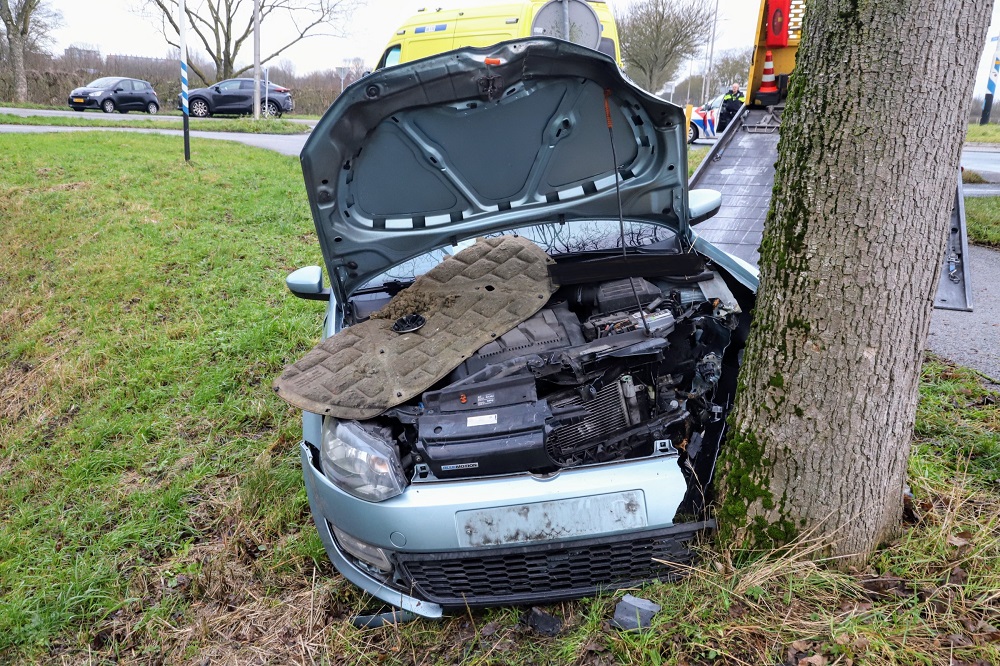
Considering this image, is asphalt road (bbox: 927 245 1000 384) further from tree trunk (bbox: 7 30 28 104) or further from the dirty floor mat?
tree trunk (bbox: 7 30 28 104)

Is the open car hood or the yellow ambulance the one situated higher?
the yellow ambulance

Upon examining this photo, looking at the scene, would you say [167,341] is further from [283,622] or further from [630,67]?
[630,67]

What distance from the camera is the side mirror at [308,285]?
3.45 meters

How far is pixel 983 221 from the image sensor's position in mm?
7152

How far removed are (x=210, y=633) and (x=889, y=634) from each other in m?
2.41

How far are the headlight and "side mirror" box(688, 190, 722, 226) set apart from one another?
2.14 m

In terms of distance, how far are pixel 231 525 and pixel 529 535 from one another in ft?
5.93

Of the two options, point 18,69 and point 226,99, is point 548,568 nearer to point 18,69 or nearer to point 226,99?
point 226,99

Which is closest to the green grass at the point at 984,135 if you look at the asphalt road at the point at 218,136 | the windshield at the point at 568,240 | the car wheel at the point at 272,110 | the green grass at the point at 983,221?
the green grass at the point at 983,221

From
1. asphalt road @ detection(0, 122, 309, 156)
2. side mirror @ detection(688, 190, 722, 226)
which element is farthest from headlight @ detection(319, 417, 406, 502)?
asphalt road @ detection(0, 122, 309, 156)

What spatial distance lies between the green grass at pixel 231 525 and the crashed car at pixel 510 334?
27 cm

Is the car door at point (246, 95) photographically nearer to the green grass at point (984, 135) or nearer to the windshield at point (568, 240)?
the windshield at point (568, 240)

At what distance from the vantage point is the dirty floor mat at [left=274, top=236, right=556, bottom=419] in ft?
8.36

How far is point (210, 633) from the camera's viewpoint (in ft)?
8.41
